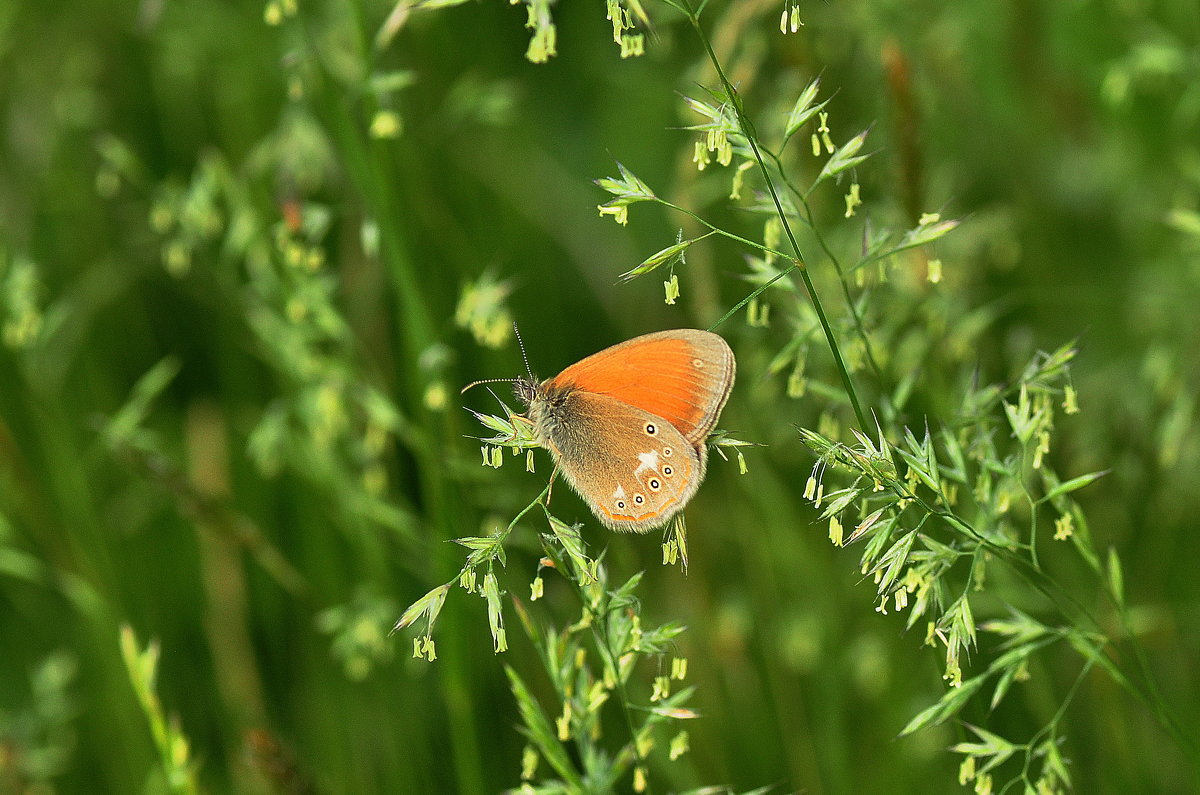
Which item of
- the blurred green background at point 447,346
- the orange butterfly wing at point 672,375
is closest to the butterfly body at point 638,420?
the orange butterfly wing at point 672,375

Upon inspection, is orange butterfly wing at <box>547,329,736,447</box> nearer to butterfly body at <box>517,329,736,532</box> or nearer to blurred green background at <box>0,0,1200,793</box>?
butterfly body at <box>517,329,736,532</box>

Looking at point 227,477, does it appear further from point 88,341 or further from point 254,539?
point 254,539

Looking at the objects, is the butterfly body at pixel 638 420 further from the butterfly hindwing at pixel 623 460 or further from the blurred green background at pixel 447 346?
the blurred green background at pixel 447 346

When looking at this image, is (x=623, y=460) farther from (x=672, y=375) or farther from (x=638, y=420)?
(x=672, y=375)

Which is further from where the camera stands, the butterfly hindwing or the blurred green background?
the blurred green background

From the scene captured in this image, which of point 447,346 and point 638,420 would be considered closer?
point 638,420

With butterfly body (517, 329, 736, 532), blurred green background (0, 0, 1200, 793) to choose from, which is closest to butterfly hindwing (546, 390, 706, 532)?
butterfly body (517, 329, 736, 532)

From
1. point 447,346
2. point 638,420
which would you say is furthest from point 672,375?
point 447,346

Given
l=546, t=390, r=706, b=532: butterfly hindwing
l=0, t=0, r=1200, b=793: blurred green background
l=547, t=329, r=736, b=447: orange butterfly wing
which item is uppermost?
l=547, t=329, r=736, b=447: orange butterfly wing
